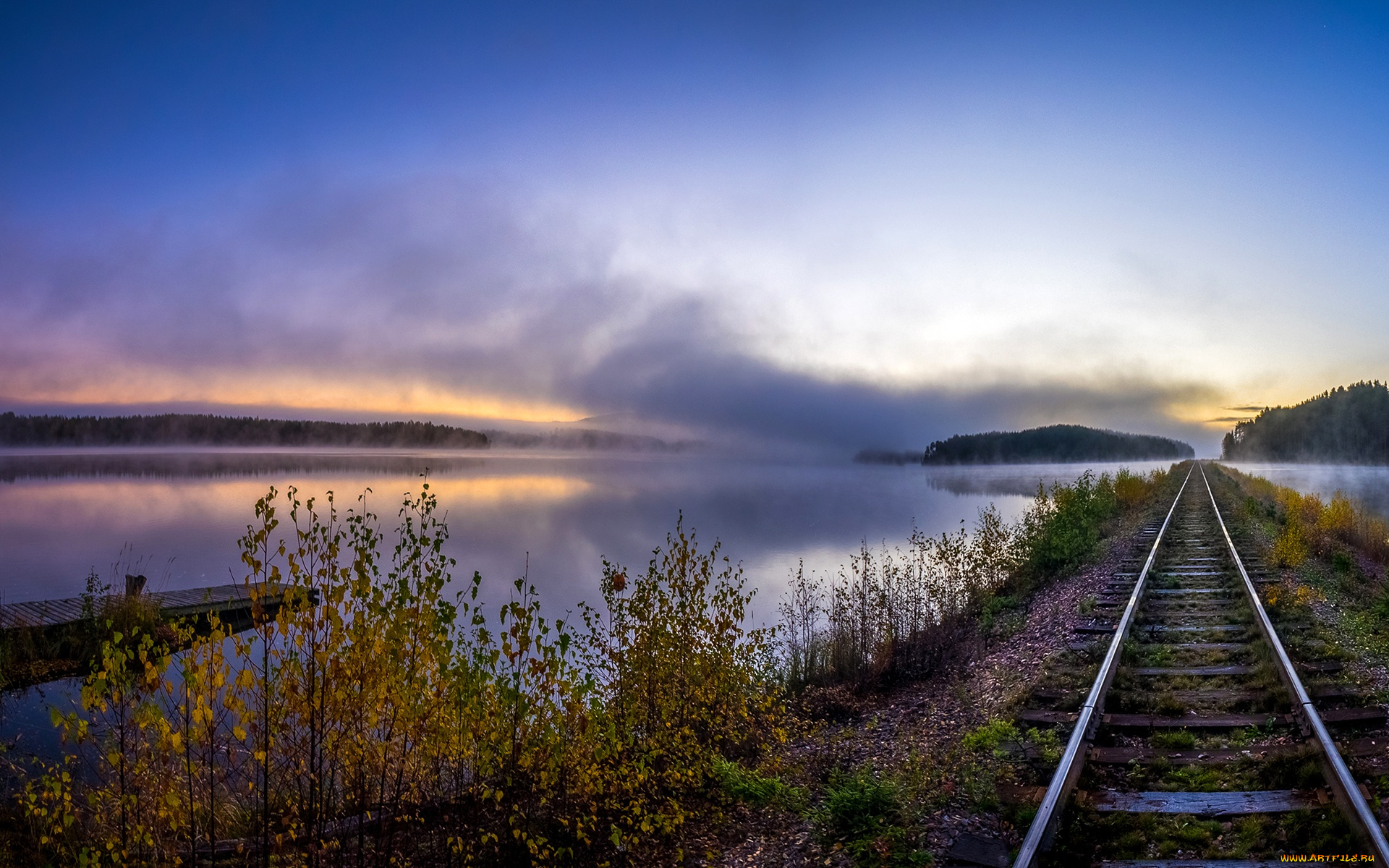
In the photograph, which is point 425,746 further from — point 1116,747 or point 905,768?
point 1116,747

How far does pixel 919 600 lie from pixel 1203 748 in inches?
273

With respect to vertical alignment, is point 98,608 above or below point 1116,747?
below

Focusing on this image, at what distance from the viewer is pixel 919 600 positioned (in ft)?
43.8

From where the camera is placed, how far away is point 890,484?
81.8 metres

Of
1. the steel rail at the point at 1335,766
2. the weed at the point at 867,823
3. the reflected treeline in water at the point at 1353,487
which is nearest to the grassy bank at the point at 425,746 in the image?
the weed at the point at 867,823

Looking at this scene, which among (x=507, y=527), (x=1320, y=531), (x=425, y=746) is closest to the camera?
(x=425, y=746)

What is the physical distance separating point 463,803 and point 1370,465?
144m

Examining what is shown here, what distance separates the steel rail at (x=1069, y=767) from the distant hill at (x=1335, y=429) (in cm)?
14352

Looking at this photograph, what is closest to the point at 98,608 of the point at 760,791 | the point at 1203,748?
the point at 760,791

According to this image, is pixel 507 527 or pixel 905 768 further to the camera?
pixel 507 527

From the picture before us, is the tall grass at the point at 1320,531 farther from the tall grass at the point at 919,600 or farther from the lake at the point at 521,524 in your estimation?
the lake at the point at 521,524

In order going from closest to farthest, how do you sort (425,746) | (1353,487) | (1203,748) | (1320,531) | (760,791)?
1. (425,746)
2. (1203,748)
3. (760,791)
4. (1320,531)
5. (1353,487)

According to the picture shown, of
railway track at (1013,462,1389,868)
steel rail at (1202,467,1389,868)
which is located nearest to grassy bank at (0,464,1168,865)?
railway track at (1013,462,1389,868)

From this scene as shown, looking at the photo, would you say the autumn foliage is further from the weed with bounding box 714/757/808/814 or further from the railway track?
the railway track
